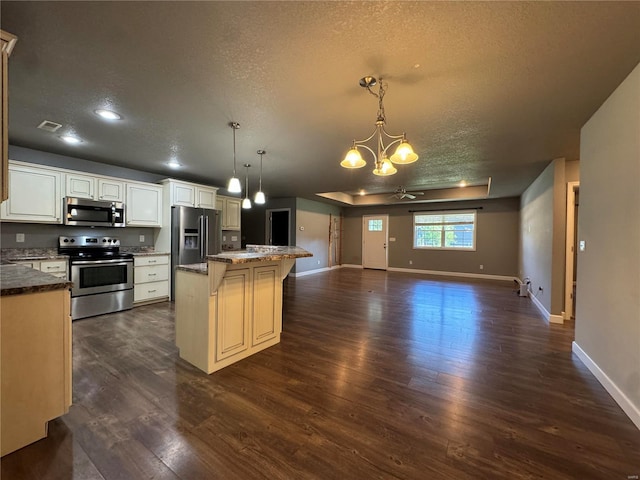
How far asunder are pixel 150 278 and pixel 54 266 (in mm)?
1228

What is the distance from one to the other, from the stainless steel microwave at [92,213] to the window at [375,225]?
7501 millimetres

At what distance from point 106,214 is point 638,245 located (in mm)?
6044

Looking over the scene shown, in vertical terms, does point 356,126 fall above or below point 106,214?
above

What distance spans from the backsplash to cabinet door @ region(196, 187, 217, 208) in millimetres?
1186

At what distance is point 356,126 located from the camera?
291 cm

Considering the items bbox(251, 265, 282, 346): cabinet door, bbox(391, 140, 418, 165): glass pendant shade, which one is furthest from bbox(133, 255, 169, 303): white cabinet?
bbox(391, 140, 418, 165): glass pendant shade

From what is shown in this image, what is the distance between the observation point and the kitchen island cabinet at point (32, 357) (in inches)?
58.0

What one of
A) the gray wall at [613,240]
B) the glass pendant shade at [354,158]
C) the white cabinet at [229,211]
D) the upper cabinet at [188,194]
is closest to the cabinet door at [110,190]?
the upper cabinet at [188,194]

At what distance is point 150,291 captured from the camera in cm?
453

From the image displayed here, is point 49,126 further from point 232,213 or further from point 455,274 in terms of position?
point 455,274

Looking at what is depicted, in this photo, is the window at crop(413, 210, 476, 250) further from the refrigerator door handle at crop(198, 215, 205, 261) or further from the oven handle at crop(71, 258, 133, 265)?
the oven handle at crop(71, 258, 133, 265)

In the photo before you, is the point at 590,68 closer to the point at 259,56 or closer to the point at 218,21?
the point at 259,56

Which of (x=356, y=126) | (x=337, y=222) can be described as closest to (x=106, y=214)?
(x=356, y=126)

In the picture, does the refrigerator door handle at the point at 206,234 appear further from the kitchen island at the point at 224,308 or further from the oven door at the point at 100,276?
the kitchen island at the point at 224,308
